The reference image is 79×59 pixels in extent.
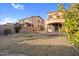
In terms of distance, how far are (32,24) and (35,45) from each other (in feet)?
0.83

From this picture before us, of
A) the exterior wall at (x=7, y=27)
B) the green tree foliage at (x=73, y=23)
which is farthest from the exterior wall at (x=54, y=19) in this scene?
the exterior wall at (x=7, y=27)

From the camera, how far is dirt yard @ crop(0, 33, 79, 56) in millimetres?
3303

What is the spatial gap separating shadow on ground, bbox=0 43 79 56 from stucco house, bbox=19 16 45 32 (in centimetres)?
20

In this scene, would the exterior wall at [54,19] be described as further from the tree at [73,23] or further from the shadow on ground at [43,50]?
the shadow on ground at [43,50]

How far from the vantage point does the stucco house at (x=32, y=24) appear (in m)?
3.35

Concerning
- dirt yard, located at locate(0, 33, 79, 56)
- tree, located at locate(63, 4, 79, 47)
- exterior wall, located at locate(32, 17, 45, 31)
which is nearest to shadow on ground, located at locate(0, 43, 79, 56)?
dirt yard, located at locate(0, 33, 79, 56)

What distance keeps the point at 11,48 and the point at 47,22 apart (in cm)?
52

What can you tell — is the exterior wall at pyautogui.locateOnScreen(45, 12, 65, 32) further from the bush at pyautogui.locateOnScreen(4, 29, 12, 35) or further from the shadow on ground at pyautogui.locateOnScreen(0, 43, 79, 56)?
the bush at pyautogui.locateOnScreen(4, 29, 12, 35)

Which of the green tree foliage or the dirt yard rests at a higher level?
the green tree foliage

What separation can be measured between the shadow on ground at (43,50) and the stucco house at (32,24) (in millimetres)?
201

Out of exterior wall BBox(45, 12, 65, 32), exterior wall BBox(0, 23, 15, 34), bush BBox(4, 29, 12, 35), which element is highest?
exterior wall BBox(45, 12, 65, 32)

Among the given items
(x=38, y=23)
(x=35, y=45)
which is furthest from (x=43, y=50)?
(x=38, y=23)

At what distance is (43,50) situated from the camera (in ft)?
10.9

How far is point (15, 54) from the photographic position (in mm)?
3305
